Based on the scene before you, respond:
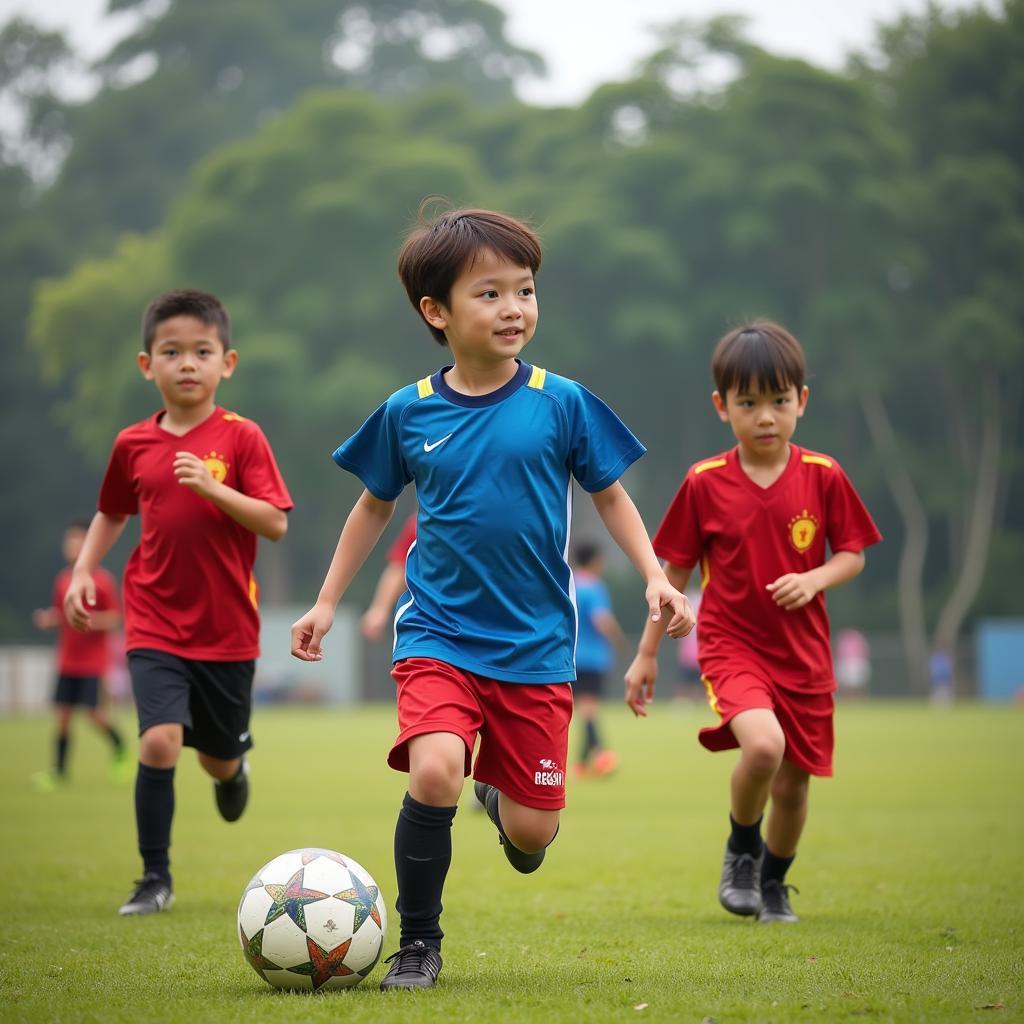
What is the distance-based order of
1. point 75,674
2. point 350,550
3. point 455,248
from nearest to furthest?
point 455,248 < point 350,550 < point 75,674

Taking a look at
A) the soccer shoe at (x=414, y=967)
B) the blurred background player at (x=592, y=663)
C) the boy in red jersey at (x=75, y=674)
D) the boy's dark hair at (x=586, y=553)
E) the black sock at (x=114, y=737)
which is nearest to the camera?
the soccer shoe at (x=414, y=967)

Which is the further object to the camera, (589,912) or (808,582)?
(589,912)

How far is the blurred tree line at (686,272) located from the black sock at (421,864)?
4093 centimetres

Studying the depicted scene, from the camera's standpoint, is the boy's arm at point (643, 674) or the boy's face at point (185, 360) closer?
the boy's arm at point (643, 674)

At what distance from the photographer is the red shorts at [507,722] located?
505 centimetres

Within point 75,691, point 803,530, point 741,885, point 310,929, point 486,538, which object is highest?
point 803,530

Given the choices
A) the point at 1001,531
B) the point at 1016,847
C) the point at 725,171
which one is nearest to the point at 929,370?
the point at 1001,531

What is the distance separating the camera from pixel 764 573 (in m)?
6.48

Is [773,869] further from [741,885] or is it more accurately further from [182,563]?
[182,563]

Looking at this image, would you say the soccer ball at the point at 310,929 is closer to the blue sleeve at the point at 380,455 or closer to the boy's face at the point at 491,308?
the blue sleeve at the point at 380,455

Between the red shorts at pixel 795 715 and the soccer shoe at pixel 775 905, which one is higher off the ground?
the red shorts at pixel 795 715

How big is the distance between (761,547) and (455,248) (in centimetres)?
197

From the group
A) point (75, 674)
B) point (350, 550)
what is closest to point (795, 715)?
point (350, 550)

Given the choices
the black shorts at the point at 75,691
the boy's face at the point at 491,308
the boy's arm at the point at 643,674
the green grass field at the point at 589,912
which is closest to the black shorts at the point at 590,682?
the green grass field at the point at 589,912
